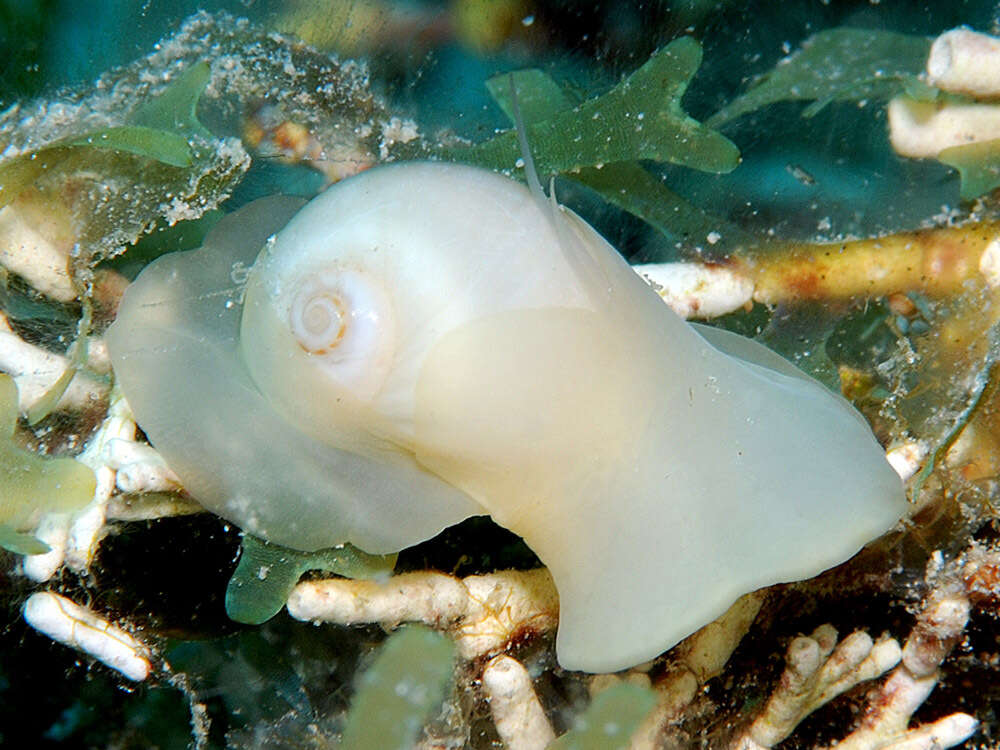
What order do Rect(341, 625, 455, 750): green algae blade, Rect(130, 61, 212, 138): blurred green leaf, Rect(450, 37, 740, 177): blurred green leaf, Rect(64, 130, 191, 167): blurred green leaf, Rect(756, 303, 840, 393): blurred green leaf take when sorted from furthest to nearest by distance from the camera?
Rect(756, 303, 840, 393): blurred green leaf, Rect(450, 37, 740, 177): blurred green leaf, Rect(130, 61, 212, 138): blurred green leaf, Rect(64, 130, 191, 167): blurred green leaf, Rect(341, 625, 455, 750): green algae blade

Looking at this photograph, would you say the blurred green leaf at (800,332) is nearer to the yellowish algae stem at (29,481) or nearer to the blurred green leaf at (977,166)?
the blurred green leaf at (977,166)

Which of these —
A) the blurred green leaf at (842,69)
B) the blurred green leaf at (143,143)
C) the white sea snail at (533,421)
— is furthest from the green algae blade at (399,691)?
the blurred green leaf at (842,69)

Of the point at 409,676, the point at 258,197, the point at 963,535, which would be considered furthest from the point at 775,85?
A: the point at 409,676

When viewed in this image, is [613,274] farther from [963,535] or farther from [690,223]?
[963,535]

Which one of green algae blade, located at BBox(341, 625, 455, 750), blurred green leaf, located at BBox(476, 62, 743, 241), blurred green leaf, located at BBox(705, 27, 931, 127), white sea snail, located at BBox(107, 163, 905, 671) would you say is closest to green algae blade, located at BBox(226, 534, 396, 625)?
white sea snail, located at BBox(107, 163, 905, 671)

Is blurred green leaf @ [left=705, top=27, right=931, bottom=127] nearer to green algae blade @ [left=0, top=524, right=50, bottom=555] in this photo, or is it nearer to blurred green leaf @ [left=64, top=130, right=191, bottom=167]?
blurred green leaf @ [left=64, top=130, right=191, bottom=167]

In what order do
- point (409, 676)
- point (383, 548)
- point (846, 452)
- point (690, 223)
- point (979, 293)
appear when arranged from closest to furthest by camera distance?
point (409, 676) → point (846, 452) → point (383, 548) → point (979, 293) → point (690, 223)

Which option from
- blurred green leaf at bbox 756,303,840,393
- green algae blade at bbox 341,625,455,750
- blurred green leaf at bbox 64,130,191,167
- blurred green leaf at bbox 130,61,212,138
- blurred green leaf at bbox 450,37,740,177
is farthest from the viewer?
blurred green leaf at bbox 756,303,840,393

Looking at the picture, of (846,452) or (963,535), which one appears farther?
(963,535)
